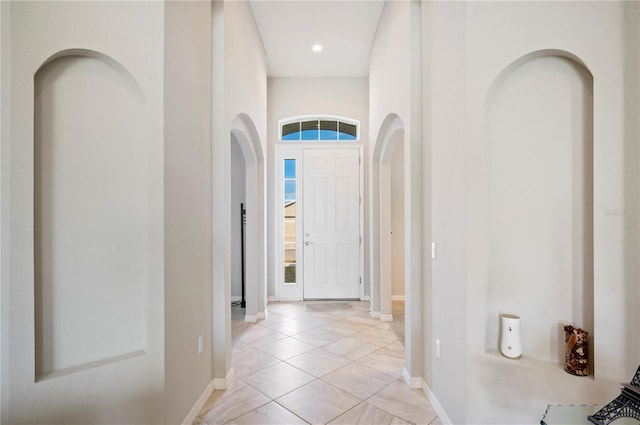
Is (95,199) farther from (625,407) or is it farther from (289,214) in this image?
A: (289,214)

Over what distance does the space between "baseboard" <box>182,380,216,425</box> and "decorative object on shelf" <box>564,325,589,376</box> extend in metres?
2.26

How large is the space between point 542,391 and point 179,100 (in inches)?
106

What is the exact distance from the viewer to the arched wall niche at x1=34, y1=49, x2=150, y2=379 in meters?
1.68

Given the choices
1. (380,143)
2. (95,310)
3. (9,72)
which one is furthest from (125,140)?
(380,143)

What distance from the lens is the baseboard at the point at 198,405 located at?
2123 millimetres

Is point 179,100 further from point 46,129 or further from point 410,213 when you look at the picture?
point 410,213

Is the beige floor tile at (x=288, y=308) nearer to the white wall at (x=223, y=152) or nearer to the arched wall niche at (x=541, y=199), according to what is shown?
the white wall at (x=223, y=152)

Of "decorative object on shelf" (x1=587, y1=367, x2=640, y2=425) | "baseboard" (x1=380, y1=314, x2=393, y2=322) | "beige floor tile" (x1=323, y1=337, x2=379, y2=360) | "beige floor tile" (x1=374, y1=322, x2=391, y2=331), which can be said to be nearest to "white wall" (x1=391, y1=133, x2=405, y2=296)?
"baseboard" (x1=380, y1=314, x2=393, y2=322)

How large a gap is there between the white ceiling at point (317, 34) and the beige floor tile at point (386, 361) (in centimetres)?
372

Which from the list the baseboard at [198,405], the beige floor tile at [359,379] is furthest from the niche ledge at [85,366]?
the beige floor tile at [359,379]

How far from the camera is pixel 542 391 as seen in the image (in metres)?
1.80

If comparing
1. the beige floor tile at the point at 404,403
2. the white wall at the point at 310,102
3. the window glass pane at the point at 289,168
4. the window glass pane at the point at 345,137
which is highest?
the white wall at the point at 310,102

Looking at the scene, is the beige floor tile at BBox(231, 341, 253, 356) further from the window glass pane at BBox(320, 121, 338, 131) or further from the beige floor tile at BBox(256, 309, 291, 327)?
the window glass pane at BBox(320, 121, 338, 131)

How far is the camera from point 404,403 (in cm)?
239
